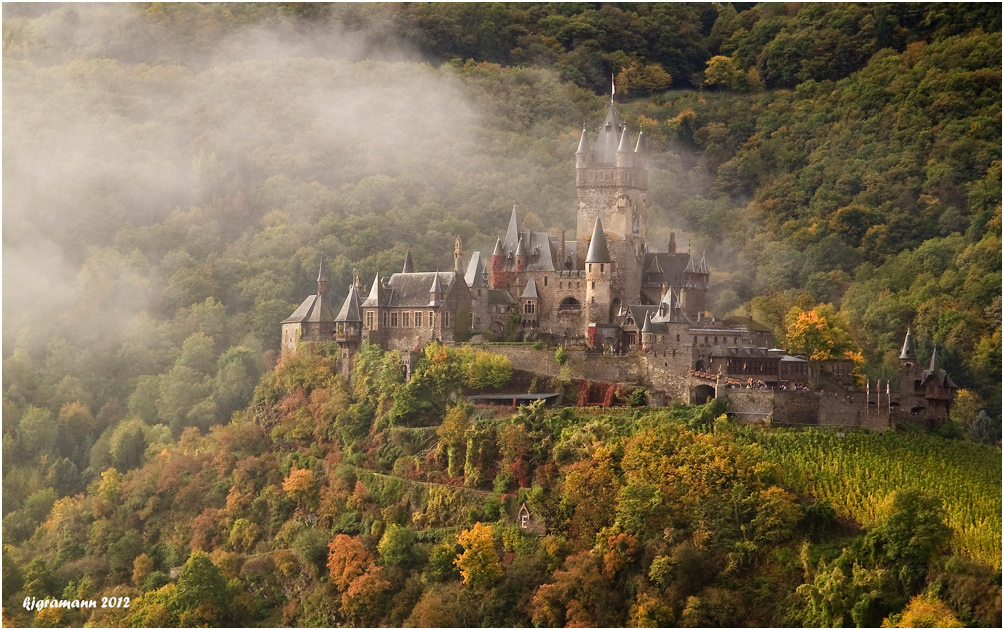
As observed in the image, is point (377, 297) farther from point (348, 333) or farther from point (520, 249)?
point (520, 249)

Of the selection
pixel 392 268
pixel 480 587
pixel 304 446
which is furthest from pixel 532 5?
pixel 480 587

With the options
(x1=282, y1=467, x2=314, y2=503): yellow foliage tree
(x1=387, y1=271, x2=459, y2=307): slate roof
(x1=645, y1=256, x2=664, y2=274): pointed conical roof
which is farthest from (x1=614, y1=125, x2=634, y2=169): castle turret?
(x1=282, y1=467, x2=314, y2=503): yellow foliage tree

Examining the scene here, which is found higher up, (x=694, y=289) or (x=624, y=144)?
(x=624, y=144)

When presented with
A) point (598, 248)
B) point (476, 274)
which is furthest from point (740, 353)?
point (476, 274)

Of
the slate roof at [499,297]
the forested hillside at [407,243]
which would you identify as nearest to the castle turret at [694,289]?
the forested hillside at [407,243]

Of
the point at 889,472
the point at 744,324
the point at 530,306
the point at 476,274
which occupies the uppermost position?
the point at 476,274
